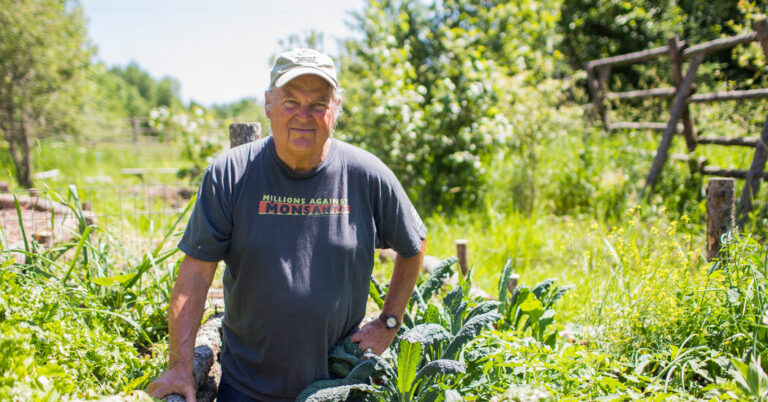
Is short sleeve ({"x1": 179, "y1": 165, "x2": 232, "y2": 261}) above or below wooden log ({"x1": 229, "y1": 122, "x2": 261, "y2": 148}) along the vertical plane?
below

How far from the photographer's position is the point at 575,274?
359 cm

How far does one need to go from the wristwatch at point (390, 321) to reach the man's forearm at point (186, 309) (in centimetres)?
75

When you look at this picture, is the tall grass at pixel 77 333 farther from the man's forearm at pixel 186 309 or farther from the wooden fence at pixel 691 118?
the wooden fence at pixel 691 118

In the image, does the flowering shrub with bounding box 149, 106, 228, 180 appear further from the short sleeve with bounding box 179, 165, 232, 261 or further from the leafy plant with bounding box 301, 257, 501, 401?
the leafy plant with bounding box 301, 257, 501, 401

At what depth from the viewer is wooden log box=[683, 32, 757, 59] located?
4.84 metres

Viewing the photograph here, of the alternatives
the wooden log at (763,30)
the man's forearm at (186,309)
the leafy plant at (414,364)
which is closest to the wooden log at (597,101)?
the wooden log at (763,30)

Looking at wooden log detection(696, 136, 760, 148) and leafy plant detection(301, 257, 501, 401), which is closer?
leafy plant detection(301, 257, 501, 401)

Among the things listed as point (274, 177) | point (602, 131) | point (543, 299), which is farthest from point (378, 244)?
point (602, 131)

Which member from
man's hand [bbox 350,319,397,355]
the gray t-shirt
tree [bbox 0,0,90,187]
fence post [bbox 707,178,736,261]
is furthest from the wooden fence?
tree [bbox 0,0,90,187]

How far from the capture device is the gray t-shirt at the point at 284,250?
192cm

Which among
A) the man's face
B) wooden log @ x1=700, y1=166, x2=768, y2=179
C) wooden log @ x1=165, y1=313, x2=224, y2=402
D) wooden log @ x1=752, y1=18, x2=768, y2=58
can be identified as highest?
wooden log @ x1=752, y1=18, x2=768, y2=58

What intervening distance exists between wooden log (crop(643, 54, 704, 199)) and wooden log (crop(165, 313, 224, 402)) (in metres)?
4.59

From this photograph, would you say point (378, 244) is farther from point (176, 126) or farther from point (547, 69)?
point (547, 69)

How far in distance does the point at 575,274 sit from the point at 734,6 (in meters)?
11.1
